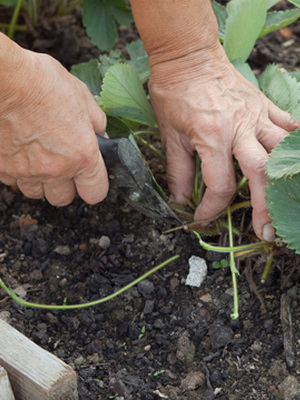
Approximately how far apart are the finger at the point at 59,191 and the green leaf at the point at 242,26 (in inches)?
23.1

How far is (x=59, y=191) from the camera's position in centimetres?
172

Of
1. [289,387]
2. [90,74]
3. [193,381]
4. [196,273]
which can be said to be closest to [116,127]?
[90,74]

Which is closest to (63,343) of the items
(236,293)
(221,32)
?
(236,293)

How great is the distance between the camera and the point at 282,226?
5.07 ft

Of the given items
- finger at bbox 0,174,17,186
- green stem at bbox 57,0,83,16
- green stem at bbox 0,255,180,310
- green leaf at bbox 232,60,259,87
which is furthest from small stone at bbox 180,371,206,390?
green stem at bbox 57,0,83,16

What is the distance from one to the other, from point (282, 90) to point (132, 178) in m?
0.46

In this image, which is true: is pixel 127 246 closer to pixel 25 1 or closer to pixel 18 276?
pixel 18 276

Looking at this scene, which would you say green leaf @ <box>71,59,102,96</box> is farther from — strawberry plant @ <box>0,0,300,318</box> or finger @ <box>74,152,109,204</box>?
finger @ <box>74,152,109,204</box>

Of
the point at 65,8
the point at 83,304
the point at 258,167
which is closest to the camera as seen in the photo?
the point at 258,167

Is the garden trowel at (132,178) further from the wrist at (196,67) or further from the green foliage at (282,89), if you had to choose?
the green foliage at (282,89)

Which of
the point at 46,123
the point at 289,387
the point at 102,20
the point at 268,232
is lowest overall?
the point at 289,387

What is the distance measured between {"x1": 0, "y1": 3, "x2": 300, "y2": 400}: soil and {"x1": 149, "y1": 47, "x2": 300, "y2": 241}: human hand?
0.18 meters

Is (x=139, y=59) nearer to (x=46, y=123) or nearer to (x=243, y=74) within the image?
(x=243, y=74)

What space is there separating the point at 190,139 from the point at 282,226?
0.35m
